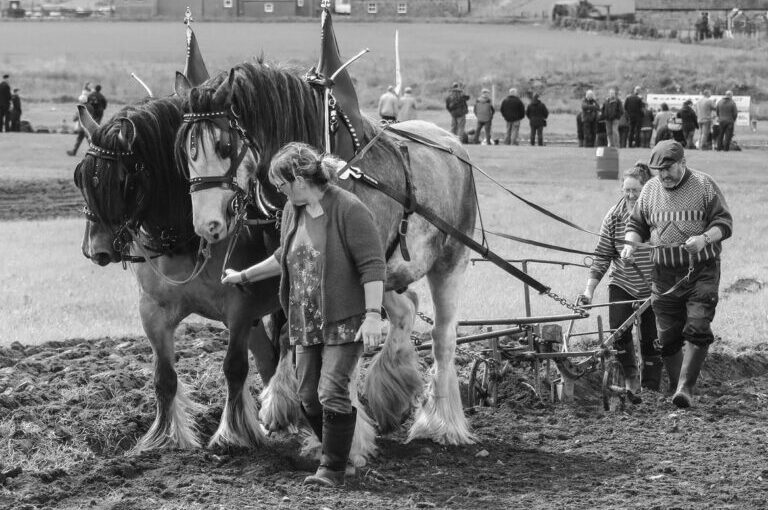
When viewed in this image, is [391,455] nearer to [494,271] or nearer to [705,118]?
[494,271]

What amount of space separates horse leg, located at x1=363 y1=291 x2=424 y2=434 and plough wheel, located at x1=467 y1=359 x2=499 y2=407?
547 mm

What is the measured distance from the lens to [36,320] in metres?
11.7

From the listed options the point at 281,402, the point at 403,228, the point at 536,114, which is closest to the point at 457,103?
the point at 536,114

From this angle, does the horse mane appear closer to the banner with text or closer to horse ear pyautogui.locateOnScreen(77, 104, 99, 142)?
horse ear pyautogui.locateOnScreen(77, 104, 99, 142)

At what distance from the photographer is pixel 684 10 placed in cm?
9650

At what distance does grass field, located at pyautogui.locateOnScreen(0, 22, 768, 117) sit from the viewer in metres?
53.8

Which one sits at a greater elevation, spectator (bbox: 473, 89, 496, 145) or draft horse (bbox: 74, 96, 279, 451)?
draft horse (bbox: 74, 96, 279, 451)

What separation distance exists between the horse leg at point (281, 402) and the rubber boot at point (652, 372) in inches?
124

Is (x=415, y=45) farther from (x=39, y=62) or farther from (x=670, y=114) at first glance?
(x=670, y=114)

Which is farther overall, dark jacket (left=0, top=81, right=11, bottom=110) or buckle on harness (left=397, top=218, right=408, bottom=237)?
dark jacket (left=0, top=81, right=11, bottom=110)

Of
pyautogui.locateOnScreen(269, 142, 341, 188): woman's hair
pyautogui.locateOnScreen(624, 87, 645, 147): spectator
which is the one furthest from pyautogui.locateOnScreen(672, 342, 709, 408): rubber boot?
pyautogui.locateOnScreen(624, 87, 645, 147): spectator

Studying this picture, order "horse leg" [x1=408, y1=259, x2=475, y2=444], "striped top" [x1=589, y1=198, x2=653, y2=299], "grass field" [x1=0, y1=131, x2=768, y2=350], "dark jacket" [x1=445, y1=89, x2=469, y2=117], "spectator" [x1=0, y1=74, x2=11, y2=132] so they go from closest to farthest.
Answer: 1. "horse leg" [x1=408, y1=259, x2=475, y2=444]
2. "striped top" [x1=589, y1=198, x2=653, y2=299]
3. "grass field" [x1=0, y1=131, x2=768, y2=350]
4. "dark jacket" [x1=445, y1=89, x2=469, y2=117]
5. "spectator" [x1=0, y1=74, x2=11, y2=132]

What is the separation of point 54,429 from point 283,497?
1797 millimetres

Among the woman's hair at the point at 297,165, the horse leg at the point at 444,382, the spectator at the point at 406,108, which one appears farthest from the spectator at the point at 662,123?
the woman's hair at the point at 297,165
